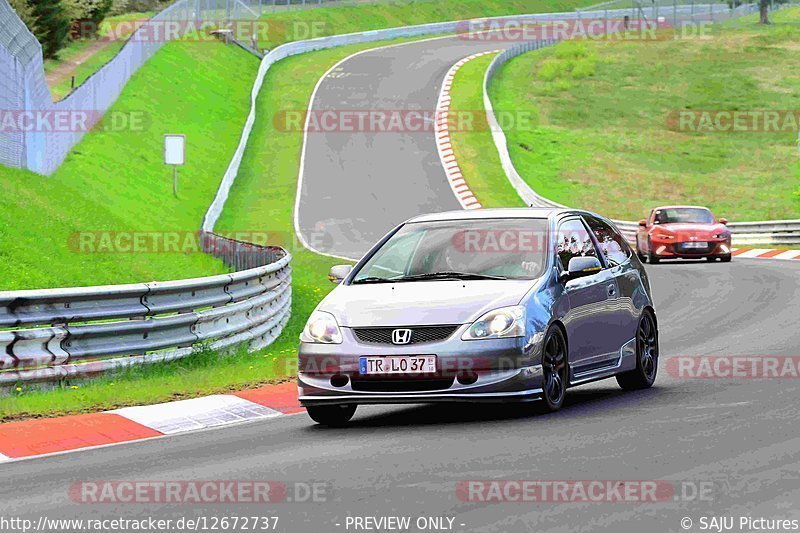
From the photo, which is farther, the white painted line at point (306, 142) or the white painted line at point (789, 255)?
the white painted line at point (306, 142)

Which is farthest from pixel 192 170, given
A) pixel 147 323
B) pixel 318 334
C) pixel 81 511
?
pixel 81 511

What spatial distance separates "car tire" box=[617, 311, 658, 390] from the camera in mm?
12742

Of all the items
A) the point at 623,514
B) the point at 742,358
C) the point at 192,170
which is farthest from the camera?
the point at 192,170

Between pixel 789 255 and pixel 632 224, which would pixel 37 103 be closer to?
pixel 632 224

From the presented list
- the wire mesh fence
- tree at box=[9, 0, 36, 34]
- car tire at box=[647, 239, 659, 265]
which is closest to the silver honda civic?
the wire mesh fence

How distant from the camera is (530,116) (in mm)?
62969

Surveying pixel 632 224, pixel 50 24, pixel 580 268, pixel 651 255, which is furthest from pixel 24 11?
pixel 580 268

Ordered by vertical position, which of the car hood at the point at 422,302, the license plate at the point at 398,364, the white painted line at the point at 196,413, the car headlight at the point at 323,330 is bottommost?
the white painted line at the point at 196,413

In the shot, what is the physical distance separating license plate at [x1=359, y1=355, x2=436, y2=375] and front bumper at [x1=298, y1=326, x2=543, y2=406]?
0.03 meters

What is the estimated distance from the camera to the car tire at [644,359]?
1274 cm

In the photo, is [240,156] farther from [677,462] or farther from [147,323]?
[677,462]

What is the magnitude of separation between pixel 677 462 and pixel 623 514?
1549mm

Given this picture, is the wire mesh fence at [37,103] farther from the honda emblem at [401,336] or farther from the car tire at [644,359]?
the honda emblem at [401,336]

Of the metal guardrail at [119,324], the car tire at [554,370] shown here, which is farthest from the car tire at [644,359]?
the metal guardrail at [119,324]
